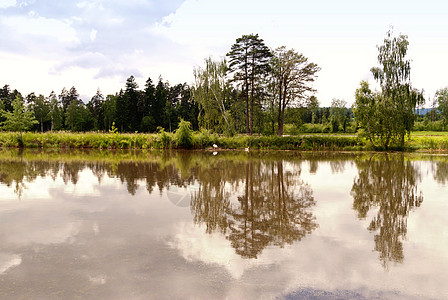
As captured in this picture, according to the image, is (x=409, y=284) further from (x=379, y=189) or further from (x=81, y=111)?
(x=81, y=111)

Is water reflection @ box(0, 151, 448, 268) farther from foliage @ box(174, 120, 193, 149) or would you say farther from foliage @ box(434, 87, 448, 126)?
foliage @ box(434, 87, 448, 126)

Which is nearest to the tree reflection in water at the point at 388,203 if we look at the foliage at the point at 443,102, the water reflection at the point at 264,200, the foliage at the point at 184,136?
the water reflection at the point at 264,200

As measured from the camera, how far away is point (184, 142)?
104 ft

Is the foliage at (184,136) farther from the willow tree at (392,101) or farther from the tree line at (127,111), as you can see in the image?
the tree line at (127,111)

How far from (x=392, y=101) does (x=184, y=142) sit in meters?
20.7

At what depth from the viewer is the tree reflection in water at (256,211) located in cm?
584

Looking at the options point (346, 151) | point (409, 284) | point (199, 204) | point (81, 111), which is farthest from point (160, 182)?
point (81, 111)

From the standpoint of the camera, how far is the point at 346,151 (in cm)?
3177

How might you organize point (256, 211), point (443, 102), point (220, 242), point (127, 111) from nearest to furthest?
point (220, 242), point (256, 211), point (127, 111), point (443, 102)

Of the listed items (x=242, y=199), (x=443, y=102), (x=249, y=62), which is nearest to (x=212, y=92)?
(x=249, y=62)

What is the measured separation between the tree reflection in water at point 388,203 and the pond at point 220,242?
4cm

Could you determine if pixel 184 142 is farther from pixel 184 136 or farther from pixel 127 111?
pixel 127 111

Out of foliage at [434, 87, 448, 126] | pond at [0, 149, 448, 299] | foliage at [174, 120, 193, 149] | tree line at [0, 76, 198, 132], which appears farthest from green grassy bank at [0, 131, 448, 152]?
foliage at [434, 87, 448, 126]

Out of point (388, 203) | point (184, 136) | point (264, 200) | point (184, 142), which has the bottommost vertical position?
point (388, 203)
